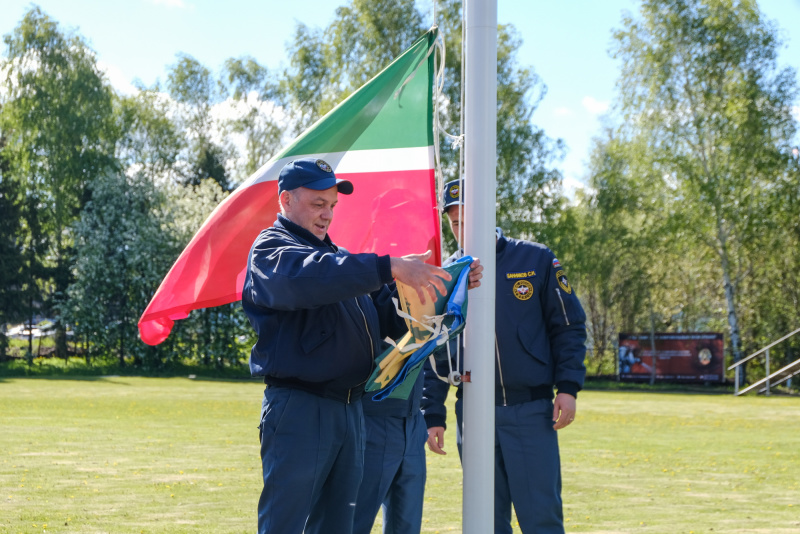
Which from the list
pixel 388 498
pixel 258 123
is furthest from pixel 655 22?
Answer: pixel 388 498

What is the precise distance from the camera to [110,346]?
4388 centimetres

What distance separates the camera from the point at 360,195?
5348 millimetres

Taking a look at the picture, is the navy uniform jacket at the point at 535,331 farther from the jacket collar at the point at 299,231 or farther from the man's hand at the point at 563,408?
the jacket collar at the point at 299,231

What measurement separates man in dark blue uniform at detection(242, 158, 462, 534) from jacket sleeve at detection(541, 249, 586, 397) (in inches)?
55.8

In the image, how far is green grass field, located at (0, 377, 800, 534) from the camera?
788 centimetres

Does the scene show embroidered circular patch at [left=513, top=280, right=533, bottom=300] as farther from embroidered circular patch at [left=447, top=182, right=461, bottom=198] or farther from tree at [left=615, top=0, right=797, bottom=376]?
tree at [left=615, top=0, right=797, bottom=376]

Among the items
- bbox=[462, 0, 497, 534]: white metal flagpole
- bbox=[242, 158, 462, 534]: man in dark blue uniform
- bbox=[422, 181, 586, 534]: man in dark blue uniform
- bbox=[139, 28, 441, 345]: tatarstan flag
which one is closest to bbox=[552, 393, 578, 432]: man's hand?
bbox=[422, 181, 586, 534]: man in dark blue uniform

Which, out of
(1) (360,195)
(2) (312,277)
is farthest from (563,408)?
(2) (312,277)

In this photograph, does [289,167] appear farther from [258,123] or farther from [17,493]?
[258,123]

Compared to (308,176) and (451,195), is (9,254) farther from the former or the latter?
(308,176)

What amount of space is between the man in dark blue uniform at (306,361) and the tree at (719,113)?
1375 inches

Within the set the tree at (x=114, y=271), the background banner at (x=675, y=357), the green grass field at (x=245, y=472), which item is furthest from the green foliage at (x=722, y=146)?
the tree at (x=114, y=271)

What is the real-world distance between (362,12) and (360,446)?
38113 millimetres

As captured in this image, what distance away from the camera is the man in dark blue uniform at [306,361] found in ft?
12.0
